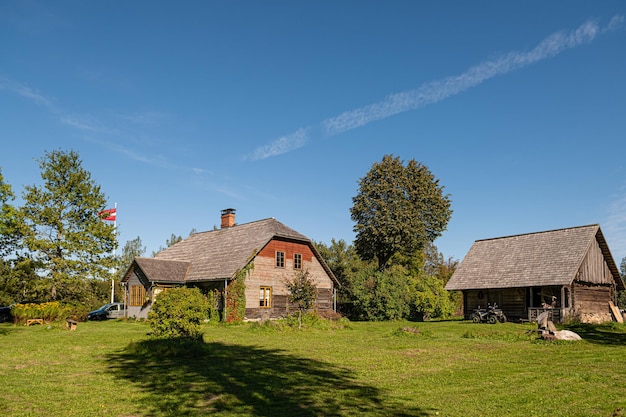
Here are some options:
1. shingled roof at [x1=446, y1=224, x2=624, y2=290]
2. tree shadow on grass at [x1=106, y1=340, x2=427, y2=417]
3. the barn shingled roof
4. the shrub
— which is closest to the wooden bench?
the shrub

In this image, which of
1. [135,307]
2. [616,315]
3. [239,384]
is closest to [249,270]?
[135,307]

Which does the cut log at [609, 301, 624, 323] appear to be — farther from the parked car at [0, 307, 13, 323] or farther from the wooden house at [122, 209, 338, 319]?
the parked car at [0, 307, 13, 323]

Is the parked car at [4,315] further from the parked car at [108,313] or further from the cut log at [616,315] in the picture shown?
the cut log at [616,315]

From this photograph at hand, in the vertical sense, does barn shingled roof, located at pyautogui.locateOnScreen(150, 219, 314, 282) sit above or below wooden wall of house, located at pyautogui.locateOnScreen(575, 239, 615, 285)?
above

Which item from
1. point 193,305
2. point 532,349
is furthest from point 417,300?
point 193,305

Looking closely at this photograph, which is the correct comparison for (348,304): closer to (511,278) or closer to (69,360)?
(511,278)

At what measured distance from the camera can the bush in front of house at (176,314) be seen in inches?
658

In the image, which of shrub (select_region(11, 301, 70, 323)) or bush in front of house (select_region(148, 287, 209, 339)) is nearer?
bush in front of house (select_region(148, 287, 209, 339))

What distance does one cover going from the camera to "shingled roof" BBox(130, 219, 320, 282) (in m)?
34.9

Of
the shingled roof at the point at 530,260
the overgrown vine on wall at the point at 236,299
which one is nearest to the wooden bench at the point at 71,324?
the overgrown vine on wall at the point at 236,299

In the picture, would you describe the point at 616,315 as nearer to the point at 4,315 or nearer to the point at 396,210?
the point at 396,210

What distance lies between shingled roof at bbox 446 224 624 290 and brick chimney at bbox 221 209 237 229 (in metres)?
19.5

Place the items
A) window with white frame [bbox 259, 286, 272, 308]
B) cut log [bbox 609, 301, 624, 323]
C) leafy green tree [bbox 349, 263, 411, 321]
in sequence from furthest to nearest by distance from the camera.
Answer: leafy green tree [bbox 349, 263, 411, 321] → cut log [bbox 609, 301, 624, 323] → window with white frame [bbox 259, 286, 272, 308]

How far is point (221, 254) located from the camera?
37.4 metres
